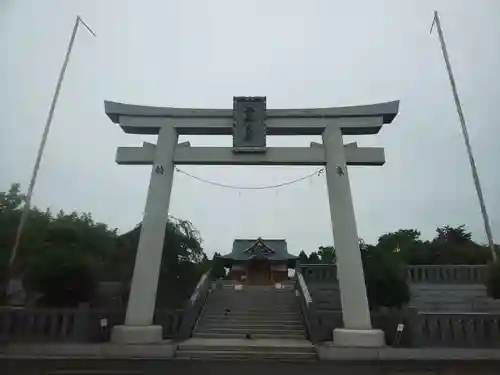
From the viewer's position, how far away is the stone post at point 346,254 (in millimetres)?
12375

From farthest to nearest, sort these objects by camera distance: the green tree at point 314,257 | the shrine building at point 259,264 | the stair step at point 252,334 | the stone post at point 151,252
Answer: the green tree at point 314,257 < the shrine building at point 259,264 < the stair step at point 252,334 < the stone post at point 151,252

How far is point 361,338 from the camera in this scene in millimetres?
12258

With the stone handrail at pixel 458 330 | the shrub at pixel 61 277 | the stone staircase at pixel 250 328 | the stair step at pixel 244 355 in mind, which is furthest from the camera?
the shrub at pixel 61 277

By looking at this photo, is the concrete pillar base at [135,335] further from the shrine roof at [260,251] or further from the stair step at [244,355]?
the shrine roof at [260,251]

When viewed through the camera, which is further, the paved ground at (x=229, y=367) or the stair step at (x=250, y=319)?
the stair step at (x=250, y=319)

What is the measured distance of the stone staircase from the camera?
12.5 meters

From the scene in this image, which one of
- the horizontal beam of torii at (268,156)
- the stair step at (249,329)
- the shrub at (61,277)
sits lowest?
the stair step at (249,329)

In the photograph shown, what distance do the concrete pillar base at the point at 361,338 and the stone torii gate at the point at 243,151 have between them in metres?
0.97

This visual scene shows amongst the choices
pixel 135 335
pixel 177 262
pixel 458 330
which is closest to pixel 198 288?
pixel 177 262

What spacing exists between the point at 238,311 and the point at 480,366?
8.67 m

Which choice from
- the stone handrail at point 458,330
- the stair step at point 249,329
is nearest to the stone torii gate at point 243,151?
the stone handrail at point 458,330

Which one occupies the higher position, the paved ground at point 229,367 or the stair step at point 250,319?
the stair step at point 250,319

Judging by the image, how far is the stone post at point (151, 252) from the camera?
41.8ft

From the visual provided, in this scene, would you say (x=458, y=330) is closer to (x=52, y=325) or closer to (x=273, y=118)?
(x=273, y=118)
